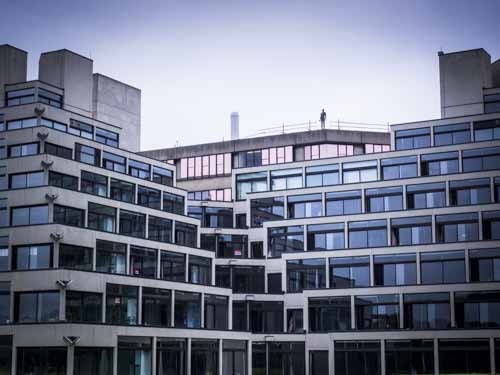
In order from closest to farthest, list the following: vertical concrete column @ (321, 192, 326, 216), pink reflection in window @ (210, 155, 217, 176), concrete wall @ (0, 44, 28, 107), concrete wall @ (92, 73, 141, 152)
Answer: concrete wall @ (0, 44, 28, 107) < concrete wall @ (92, 73, 141, 152) < vertical concrete column @ (321, 192, 326, 216) < pink reflection in window @ (210, 155, 217, 176)

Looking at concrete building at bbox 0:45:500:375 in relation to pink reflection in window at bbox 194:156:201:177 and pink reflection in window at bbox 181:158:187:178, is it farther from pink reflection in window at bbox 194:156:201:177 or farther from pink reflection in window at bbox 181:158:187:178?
pink reflection in window at bbox 181:158:187:178

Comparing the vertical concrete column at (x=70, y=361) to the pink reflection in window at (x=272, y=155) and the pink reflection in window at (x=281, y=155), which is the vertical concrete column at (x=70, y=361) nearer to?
the pink reflection in window at (x=281, y=155)

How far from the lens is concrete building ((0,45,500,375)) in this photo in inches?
2746

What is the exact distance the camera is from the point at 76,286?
68.7 m

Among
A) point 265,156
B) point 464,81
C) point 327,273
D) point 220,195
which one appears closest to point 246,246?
point 327,273

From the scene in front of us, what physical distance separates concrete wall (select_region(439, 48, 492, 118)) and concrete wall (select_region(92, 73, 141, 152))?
3086 centimetres

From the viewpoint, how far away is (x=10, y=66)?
270 feet

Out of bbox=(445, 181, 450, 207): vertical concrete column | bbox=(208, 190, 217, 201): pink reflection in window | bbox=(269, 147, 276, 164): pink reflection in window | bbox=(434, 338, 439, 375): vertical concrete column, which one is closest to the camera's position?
bbox=(434, 338, 439, 375): vertical concrete column

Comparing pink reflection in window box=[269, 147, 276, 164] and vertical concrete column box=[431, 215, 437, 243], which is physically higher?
pink reflection in window box=[269, 147, 276, 164]

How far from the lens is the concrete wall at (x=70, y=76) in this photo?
84812 millimetres

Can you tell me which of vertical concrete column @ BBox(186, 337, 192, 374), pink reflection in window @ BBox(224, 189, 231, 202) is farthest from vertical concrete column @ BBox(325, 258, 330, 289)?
pink reflection in window @ BBox(224, 189, 231, 202)

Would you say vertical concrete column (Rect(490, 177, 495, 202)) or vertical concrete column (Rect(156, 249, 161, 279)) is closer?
vertical concrete column (Rect(156, 249, 161, 279))

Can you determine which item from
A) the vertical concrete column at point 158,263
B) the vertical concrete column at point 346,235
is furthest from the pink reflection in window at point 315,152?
the vertical concrete column at point 158,263

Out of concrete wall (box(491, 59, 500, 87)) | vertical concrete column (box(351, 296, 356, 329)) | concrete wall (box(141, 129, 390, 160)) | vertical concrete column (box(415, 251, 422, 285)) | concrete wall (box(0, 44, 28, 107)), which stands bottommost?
vertical concrete column (box(351, 296, 356, 329))
